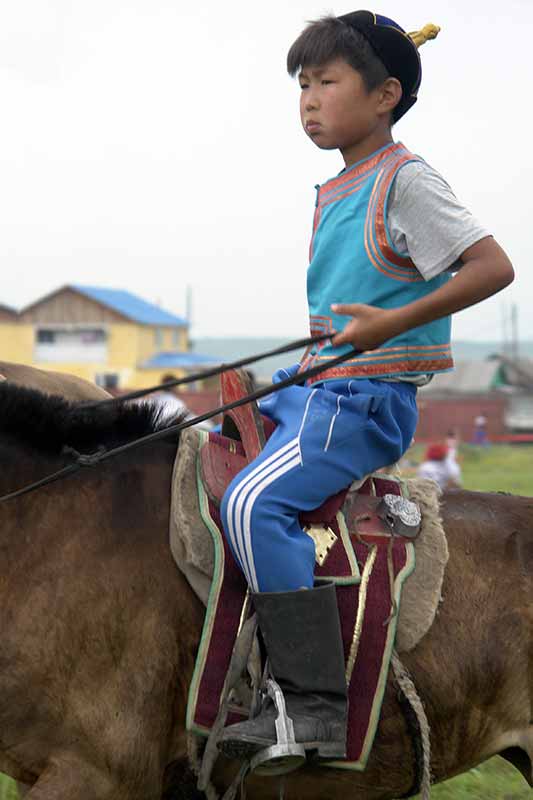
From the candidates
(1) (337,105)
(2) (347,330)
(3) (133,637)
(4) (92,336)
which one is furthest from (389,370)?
(4) (92,336)

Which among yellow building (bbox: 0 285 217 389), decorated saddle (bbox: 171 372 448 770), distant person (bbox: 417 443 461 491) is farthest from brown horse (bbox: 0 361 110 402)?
yellow building (bbox: 0 285 217 389)

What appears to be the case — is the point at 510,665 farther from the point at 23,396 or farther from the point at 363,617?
the point at 23,396

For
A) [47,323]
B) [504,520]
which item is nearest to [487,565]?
[504,520]

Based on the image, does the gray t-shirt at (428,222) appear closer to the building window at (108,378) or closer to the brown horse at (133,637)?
the brown horse at (133,637)

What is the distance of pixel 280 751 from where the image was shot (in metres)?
2.98

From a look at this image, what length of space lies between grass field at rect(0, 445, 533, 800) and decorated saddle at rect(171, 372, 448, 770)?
7.52 ft

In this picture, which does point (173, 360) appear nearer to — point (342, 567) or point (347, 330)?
point (342, 567)

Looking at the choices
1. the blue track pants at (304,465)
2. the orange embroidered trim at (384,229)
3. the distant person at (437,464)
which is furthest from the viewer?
the distant person at (437,464)

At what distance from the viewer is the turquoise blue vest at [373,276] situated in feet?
10.5

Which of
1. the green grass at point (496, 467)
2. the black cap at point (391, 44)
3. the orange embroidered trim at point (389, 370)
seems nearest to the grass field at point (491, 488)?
the green grass at point (496, 467)

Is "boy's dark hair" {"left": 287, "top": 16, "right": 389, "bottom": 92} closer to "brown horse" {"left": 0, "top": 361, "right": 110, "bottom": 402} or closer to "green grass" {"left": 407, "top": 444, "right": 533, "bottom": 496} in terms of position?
"brown horse" {"left": 0, "top": 361, "right": 110, "bottom": 402}

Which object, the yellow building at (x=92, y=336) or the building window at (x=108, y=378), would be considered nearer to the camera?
the building window at (x=108, y=378)

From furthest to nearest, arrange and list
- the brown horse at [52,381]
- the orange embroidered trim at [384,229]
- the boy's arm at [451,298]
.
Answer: the brown horse at [52,381], the orange embroidered trim at [384,229], the boy's arm at [451,298]

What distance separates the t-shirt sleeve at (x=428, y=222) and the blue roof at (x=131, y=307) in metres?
59.8
